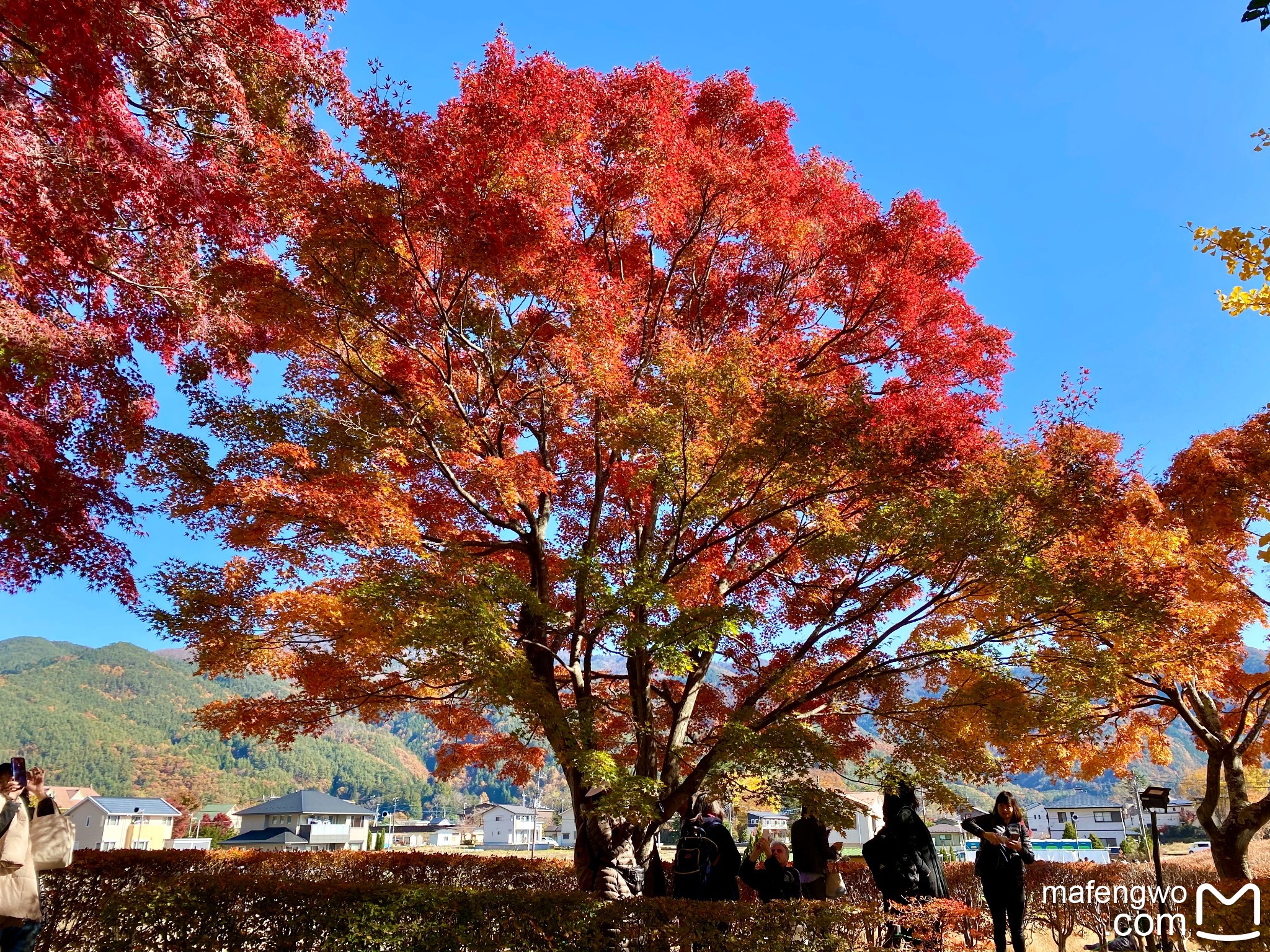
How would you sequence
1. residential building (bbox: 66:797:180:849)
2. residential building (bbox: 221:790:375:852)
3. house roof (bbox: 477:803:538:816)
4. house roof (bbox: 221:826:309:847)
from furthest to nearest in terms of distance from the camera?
1. house roof (bbox: 477:803:538:816)
2. residential building (bbox: 66:797:180:849)
3. residential building (bbox: 221:790:375:852)
4. house roof (bbox: 221:826:309:847)

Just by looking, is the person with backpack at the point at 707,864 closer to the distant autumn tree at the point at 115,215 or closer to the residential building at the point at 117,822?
the distant autumn tree at the point at 115,215

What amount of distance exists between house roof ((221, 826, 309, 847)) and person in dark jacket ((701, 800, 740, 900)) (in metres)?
40.1

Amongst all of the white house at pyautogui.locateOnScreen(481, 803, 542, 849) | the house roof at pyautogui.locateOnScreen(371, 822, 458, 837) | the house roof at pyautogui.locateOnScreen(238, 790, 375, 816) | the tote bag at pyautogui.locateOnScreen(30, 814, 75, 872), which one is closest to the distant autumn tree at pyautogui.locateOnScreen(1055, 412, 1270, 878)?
the tote bag at pyautogui.locateOnScreen(30, 814, 75, 872)

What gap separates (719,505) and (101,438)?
6358 mm

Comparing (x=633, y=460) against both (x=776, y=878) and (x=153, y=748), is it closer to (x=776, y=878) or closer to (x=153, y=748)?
(x=776, y=878)

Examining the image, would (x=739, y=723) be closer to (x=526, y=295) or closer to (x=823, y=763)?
(x=823, y=763)

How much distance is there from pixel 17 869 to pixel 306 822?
57.5 meters

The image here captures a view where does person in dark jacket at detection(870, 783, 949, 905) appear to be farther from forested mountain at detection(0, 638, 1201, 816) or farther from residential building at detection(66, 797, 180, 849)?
forested mountain at detection(0, 638, 1201, 816)

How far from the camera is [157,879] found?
21.5 ft

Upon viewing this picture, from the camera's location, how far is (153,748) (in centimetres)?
14500

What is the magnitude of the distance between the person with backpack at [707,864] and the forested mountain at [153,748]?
128035 millimetres

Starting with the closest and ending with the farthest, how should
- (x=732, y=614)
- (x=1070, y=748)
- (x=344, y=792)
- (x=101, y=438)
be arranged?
(x=732, y=614) → (x=101, y=438) → (x=1070, y=748) → (x=344, y=792)

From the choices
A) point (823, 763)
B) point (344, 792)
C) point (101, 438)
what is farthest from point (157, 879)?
point (344, 792)

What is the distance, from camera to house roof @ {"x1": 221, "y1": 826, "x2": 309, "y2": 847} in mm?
38978
